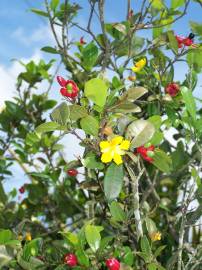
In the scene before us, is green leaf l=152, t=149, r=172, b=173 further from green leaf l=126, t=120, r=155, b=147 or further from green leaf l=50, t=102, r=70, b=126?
green leaf l=50, t=102, r=70, b=126

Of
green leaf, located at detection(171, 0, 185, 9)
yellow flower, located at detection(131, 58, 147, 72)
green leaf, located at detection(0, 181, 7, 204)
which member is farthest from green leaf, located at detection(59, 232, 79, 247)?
green leaf, located at detection(0, 181, 7, 204)

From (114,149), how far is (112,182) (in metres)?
0.16

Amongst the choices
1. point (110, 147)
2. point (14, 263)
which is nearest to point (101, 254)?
point (14, 263)

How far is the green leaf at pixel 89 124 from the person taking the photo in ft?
5.93

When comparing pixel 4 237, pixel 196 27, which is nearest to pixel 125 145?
pixel 4 237

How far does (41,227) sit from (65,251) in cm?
135

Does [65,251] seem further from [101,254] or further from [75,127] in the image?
[75,127]

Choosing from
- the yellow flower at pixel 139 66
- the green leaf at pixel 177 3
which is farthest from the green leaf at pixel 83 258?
the green leaf at pixel 177 3

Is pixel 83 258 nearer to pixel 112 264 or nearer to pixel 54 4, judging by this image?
pixel 112 264

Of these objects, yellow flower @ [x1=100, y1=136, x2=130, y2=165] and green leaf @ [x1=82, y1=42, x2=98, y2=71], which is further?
green leaf @ [x1=82, y1=42, x2=98, y2=71]

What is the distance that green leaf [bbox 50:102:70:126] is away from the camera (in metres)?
1.81

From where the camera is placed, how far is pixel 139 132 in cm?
188

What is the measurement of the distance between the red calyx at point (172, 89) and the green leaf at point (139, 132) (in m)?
0.79

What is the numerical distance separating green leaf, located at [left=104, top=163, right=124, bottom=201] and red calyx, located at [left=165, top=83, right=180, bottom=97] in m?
0.88
